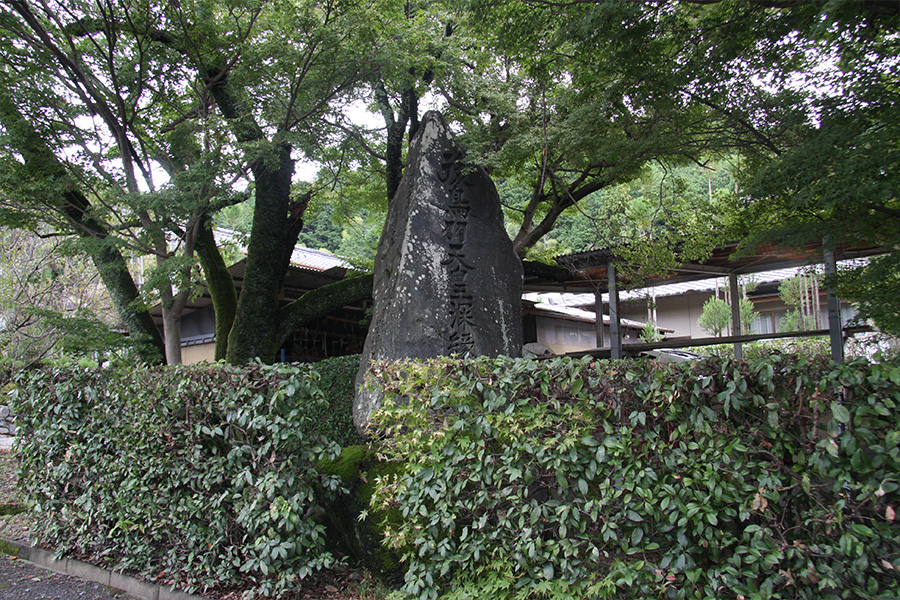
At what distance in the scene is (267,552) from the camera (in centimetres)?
416

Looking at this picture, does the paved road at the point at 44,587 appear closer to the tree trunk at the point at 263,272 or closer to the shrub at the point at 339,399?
the shrub at the point at 339,399

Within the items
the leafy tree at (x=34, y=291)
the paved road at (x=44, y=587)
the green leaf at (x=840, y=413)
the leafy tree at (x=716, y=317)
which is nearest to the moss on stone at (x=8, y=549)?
the paved road at (x=44, y=587)

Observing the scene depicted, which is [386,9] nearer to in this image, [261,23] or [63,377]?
[261,23]

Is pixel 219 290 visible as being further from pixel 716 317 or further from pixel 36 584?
pixel 716 317

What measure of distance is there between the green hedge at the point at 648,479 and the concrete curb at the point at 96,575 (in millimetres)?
2220

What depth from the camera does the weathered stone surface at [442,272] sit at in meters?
6.61

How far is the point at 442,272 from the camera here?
6.82 m

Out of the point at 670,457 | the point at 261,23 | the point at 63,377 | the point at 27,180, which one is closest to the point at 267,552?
the point at 670,457

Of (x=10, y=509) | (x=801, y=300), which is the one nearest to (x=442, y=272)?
(x=10, y=509)

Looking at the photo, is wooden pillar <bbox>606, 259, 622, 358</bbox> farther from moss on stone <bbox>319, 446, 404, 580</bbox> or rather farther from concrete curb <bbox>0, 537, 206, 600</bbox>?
concrete curb <bbox>0, 537, 206, 600</bbox>

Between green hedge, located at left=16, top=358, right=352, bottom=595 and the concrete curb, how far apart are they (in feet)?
0.34

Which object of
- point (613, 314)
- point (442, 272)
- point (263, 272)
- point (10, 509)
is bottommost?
point (10, 509)

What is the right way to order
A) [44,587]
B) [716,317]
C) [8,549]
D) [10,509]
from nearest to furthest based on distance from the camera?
[44,587]
[8,549]
[10,509]
[716,317]

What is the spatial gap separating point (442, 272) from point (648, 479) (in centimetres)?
418
